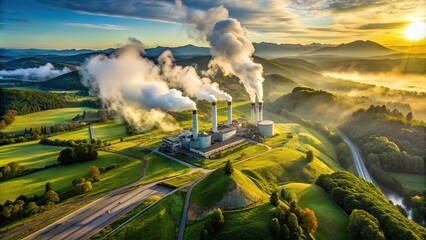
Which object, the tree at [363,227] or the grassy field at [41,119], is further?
the grassy field at [41,119]

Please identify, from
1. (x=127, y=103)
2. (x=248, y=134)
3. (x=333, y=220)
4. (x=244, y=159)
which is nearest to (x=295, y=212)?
(x=333, y=220)

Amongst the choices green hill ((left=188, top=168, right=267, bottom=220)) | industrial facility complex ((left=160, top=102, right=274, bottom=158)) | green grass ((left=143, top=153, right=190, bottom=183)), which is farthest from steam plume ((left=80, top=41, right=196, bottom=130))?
green hill ((left=188, top=168, right=267, bottom=220))

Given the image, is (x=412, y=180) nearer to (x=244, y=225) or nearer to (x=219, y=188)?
(x=219, y=188)

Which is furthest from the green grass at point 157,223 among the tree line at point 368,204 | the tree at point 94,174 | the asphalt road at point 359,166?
the asphalt road at point 359,166

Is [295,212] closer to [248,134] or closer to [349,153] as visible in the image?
[248,134]

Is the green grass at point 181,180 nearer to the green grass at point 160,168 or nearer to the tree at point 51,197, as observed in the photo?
the green grass at point 160,168
